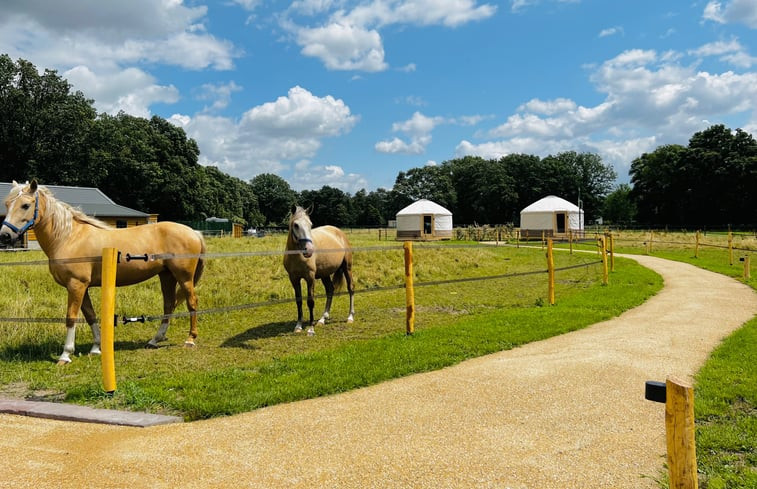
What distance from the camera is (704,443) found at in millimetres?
3174

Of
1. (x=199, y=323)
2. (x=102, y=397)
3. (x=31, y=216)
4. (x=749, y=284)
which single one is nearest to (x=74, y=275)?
(x=31, y=216)

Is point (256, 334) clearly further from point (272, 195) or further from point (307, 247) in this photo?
point (272, 195)

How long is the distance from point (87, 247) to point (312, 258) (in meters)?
3.10

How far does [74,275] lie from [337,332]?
3710mm

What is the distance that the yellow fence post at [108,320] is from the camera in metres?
4.30

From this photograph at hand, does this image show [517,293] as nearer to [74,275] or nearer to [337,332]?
[337,332]

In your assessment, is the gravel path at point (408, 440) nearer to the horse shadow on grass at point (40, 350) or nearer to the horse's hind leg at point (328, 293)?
the horse shadow on grass at point (40, 350)

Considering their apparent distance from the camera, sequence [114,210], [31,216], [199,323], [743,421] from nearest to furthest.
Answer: [743,421], [31,216], [199,323], [114,210]

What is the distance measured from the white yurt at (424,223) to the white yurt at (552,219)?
277 inches

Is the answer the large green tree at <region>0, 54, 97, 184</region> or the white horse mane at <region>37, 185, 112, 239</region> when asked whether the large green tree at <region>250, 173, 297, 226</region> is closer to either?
the large green tree at <region>0, 54, 97, 184</region>

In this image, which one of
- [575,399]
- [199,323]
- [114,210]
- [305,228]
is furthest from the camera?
[114,210]

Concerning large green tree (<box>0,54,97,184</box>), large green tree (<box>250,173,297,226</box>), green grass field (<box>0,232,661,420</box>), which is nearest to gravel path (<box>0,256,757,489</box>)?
green grass field (<box>0,232,661,420</box>)

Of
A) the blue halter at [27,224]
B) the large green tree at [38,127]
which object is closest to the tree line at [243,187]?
the large green tree at [38,127]

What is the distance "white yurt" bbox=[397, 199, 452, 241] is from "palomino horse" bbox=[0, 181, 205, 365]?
36032mm
